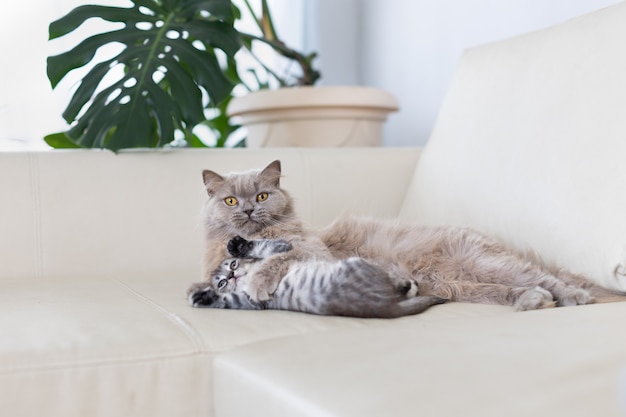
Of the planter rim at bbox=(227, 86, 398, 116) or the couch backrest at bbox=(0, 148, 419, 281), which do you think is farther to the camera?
the planter rim at bbox=(227, 86, 398, 116)

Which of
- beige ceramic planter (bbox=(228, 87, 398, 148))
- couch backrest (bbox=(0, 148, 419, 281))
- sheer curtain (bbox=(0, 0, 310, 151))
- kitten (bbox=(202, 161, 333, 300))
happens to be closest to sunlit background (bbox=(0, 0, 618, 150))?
sheer curtain (bbox=(0, 0, 310, 151))

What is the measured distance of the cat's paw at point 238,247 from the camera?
147 cm

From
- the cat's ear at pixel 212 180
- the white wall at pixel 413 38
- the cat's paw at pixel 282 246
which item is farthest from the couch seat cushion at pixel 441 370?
the white wall at pixel 413 38

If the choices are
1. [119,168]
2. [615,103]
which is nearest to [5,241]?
[119,168]

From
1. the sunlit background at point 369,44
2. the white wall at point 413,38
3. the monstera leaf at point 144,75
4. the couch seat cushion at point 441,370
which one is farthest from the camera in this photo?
the sunlit background at point 369,44

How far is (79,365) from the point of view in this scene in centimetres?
109

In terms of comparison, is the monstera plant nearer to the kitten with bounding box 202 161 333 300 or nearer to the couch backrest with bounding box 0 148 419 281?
the couch backrest with bounding box 0 148 419 281

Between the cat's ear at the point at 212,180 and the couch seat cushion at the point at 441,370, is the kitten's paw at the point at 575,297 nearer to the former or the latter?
the couch seat cushion at the point at 441,370

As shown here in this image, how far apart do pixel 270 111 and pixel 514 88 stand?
109 cm

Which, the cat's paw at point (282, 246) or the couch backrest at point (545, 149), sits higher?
the couch backrest at point (545, 149)

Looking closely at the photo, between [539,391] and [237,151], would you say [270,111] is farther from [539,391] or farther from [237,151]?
[539,391]

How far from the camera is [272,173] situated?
1627mm

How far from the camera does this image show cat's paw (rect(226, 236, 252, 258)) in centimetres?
147

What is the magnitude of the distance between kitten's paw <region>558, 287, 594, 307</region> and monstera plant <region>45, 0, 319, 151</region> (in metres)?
1.06
